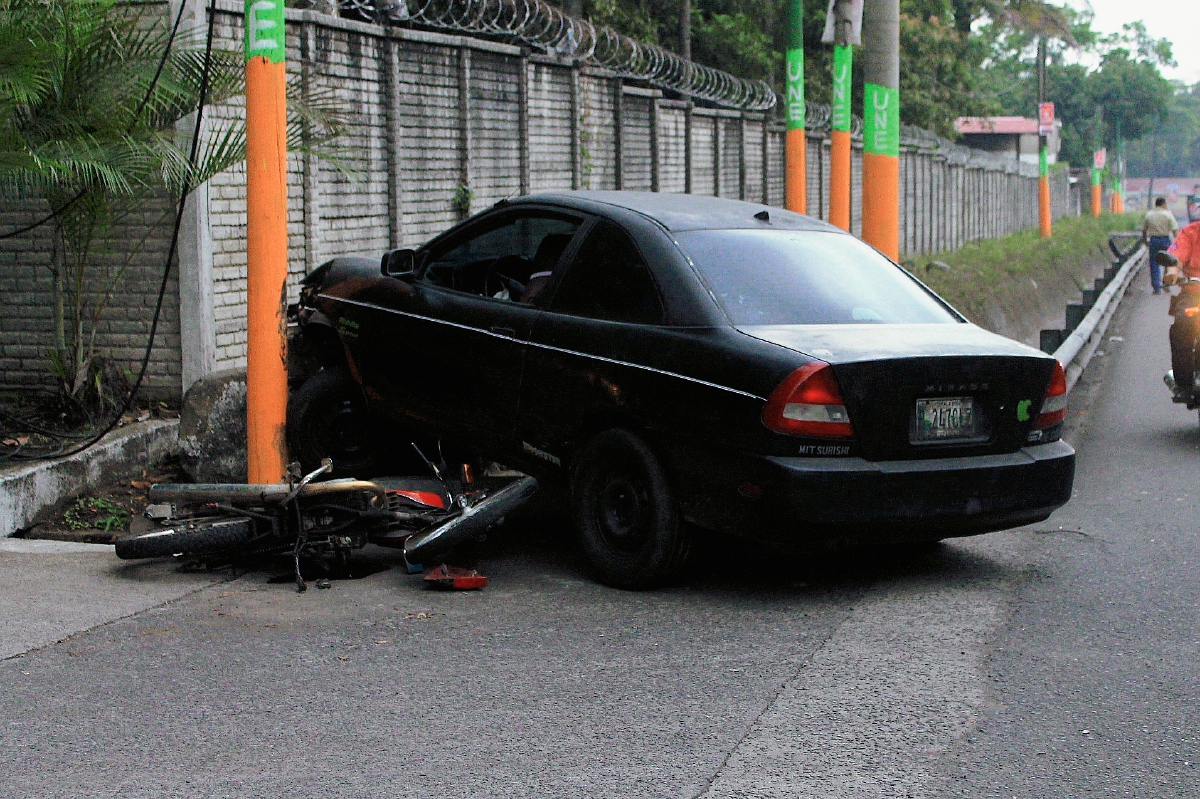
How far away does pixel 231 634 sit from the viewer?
563cm

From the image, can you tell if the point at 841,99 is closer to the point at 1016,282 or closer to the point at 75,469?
the point at 1016,282

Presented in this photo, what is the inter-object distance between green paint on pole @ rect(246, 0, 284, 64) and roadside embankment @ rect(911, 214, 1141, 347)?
40.3 feet

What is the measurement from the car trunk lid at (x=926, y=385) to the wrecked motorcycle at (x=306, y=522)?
61.3 inches

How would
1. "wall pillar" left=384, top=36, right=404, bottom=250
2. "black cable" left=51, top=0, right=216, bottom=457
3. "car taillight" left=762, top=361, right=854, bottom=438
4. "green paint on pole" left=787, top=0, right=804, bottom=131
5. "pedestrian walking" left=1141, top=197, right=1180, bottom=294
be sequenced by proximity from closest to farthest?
1. "car taillight" left=762, top=361, right=854, bottom=438
2. "black cable" left=51, top=0, right=216, bottom=457
3. "wall pillar" left=384, top=36, right=404, bottom=250
4. "green paint on pole" left=787, top=0, right=804, bottom=131
5. "pedestrian walking" left=1141, top=197, right=1180, bottom=294

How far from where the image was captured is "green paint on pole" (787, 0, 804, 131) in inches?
661

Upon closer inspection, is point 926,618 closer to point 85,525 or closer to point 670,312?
point 670,312

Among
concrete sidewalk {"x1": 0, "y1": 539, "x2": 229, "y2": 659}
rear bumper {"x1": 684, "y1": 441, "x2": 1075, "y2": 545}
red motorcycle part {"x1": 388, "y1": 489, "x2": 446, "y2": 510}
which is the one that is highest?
rear bumper {"x1": 684, "y1": 441, "x2": 1075, "y2": 545}

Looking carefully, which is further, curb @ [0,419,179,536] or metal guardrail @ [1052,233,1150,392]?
metal guardrail @ [1052,233,1150,392]

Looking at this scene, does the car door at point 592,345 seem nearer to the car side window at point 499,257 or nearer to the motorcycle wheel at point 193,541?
the car side window at point 499,257

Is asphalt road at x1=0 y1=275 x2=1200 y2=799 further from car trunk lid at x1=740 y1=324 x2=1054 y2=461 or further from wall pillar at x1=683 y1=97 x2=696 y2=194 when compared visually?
wall pillar at x1=683 y1=97 x2=696 y2=194

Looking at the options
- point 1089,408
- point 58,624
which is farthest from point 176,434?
point 1089,408

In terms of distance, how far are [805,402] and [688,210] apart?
Answer: 5.39 ft

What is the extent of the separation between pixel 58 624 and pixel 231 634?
732mm

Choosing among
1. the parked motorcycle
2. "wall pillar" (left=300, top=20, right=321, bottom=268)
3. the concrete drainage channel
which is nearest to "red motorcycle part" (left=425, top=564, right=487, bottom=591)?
"wall pillar" (left=300, top=20, right=321, bottom=268)
